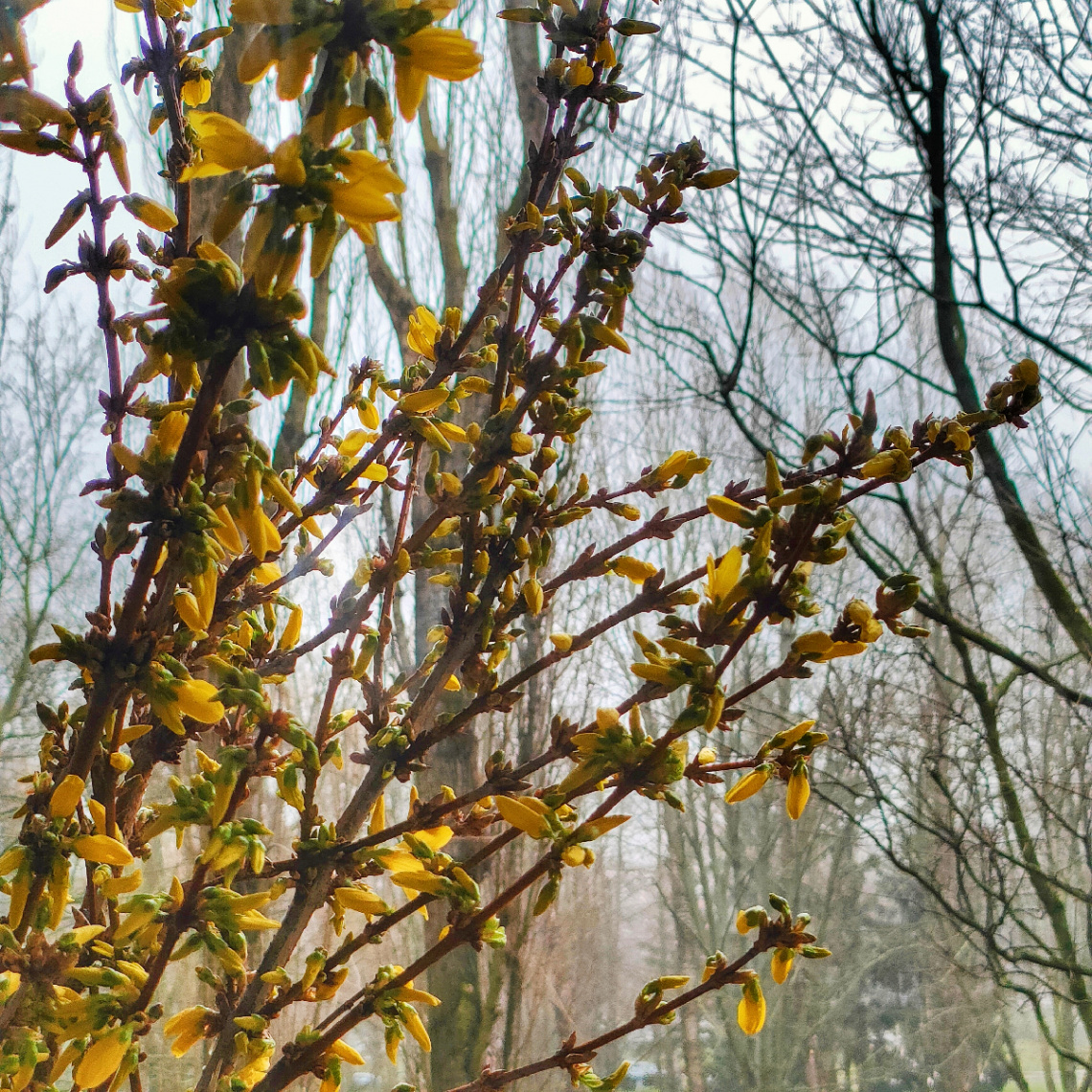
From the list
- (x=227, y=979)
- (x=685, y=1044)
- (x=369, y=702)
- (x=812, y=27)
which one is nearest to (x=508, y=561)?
(x=369, y=702)

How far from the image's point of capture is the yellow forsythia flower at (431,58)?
18 centimetres

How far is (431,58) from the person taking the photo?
18 centimetres

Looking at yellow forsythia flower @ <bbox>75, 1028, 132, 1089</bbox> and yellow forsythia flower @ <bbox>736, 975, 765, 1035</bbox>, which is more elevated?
yellow forsythia flower @ <bbox>736, 975, 765, 1035</bbox>

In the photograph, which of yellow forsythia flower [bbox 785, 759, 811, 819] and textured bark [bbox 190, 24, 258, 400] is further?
textured bark [bbox 190, 24, 258, 400]

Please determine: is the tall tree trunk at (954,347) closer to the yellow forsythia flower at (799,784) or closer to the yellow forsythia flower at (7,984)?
the yellow forsythia flower at (799,784)

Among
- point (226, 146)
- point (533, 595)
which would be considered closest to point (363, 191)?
point (226, 146)

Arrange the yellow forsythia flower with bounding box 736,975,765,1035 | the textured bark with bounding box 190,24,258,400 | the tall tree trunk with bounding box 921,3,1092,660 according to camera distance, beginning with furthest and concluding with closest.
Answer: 1. the tall tree trunk with bounding box 921,3,1092,660
2. the textured bark with bounding box 190,24,258,400
3. the yellow forsythia flower with bounding box 736,975,765,1035

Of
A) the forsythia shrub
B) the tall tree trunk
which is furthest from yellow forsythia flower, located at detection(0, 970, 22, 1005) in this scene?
the tall tree trunk

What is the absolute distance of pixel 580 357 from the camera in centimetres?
32

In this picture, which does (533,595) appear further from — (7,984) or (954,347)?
(954,347)

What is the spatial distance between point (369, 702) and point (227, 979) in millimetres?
106

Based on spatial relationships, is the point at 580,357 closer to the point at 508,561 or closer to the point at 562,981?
the point at 508,561

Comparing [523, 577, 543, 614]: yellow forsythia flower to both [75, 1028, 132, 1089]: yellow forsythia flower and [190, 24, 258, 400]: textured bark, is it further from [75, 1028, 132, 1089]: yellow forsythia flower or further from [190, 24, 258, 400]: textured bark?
[190, 24, 258, 400]: textured bark

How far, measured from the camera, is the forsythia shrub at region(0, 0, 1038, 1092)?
18cm
